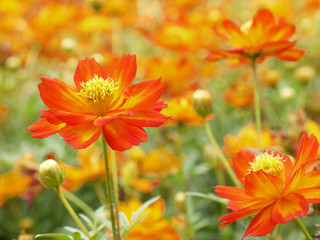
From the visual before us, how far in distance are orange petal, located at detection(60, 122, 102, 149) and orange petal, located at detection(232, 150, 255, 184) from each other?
19cm

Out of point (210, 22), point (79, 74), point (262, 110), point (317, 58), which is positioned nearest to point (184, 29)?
point (210, 22)

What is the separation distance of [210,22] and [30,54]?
2.31ft

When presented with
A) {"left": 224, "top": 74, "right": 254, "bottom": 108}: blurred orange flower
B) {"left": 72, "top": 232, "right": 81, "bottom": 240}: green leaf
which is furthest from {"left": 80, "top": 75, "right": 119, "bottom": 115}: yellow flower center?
{"left": 224, "top": 74, "right": 254, "bottom": 108}: blurred orange flower

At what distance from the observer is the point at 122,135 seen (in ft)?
1.82

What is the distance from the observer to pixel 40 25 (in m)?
1.62

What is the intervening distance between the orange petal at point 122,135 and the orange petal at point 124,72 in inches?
3.1

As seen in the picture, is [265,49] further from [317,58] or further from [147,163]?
[317,58]

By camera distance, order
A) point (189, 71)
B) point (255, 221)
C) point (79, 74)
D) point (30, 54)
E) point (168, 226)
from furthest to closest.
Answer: point (30, 54) → point (189, 71) → point (168, 226) → point (79, 74) → point (255, 221)

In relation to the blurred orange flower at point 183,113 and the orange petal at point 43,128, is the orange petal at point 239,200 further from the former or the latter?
the blurred orange flower at point 183,113

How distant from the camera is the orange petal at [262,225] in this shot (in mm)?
496

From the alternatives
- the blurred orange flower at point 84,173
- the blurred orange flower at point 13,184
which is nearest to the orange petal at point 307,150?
the blurred orange flower at point 84,173

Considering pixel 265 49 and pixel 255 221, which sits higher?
pixel 265 49

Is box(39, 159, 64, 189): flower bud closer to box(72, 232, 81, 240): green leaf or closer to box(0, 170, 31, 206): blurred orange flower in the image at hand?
box(72, 232, 81, 240): green leaf

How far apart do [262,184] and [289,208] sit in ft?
0.13
